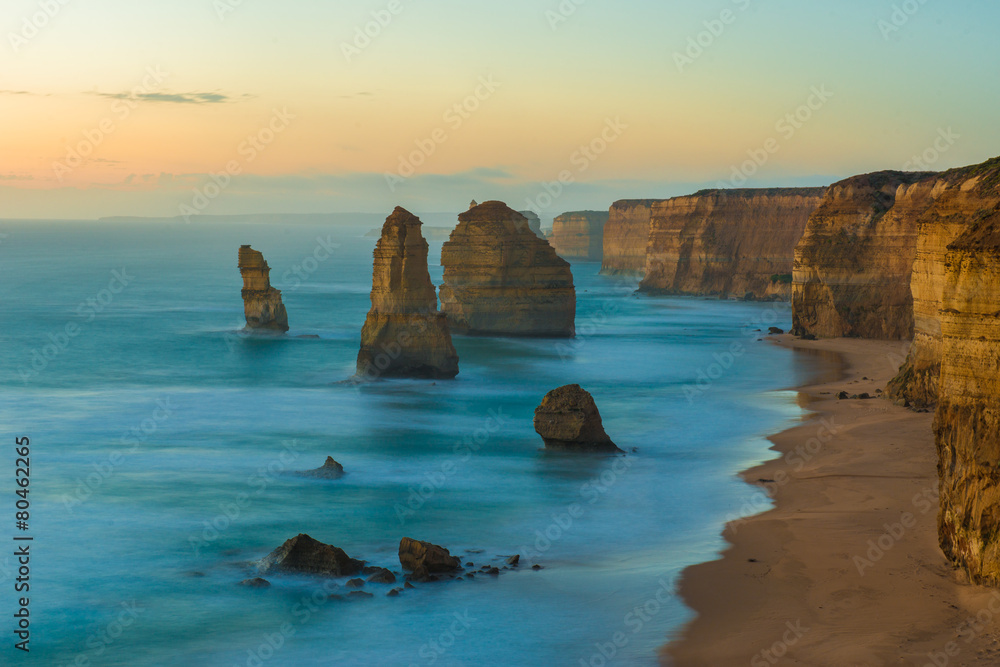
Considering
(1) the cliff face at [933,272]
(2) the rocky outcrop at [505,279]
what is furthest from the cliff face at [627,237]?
(1) the cliff face at [933,272]

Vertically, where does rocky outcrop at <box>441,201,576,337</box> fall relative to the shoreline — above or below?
above

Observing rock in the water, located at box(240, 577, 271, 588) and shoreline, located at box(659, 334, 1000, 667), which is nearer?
shoreline, located at box(659, 334, 1000, 667)

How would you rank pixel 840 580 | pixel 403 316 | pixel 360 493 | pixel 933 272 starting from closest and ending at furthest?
pixel 840 580, pixel 360 493, pixel 933 272, pixel 403 316

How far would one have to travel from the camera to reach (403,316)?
45562mm

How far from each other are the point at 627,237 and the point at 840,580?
146545mm

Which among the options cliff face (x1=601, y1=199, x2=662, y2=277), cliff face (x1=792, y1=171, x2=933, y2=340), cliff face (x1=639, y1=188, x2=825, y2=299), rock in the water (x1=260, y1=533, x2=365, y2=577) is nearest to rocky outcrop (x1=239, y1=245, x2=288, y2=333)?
cliff face (x1=792, y1=171, x2=933, y2=340)

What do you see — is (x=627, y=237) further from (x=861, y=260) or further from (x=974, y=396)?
(x=974, y=396)

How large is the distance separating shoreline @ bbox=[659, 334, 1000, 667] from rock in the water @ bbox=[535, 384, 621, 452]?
4796mm

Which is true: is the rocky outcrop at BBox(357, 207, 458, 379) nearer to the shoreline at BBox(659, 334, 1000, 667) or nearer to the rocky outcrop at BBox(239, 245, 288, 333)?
the rocky outcrop at BBox(239, 245, 288, 333)

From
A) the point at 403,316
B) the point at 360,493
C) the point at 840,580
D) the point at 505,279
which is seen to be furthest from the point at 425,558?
the point at 505,279

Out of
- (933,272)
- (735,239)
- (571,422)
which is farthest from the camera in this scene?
(735,239)

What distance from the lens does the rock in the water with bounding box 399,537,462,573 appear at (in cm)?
1909

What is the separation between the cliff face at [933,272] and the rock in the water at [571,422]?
33.6ft

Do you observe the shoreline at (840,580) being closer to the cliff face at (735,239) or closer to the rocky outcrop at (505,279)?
the rocky outcrop at (505,279)
